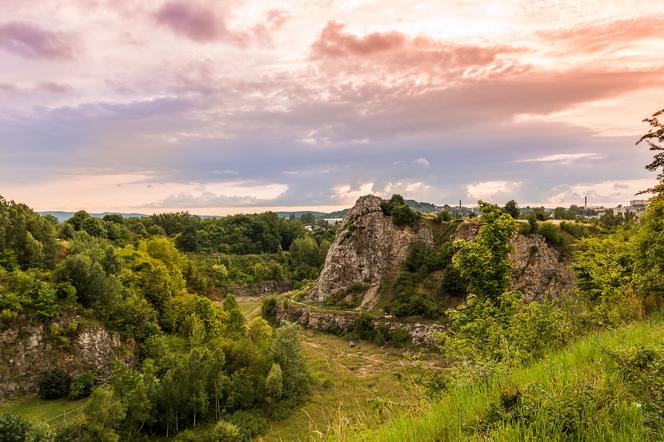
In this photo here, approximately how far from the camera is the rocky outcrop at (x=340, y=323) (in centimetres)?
5272

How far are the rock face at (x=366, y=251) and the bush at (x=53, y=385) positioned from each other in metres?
44.9

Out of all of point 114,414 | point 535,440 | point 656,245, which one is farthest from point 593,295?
point 114,414

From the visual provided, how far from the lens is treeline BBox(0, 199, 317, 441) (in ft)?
93.1

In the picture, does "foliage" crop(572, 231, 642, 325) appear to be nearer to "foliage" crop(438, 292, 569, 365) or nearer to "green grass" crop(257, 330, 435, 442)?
"foliage" crop(438, 292, 569, 365)

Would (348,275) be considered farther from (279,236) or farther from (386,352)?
(279,236)

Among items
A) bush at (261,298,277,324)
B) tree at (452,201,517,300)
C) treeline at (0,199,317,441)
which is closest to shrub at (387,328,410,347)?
treeline at (0,199,317,441)

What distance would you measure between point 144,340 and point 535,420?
44.5 metres

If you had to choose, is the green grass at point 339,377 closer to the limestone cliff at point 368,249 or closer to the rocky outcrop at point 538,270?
the limestone cliff at point 368,249

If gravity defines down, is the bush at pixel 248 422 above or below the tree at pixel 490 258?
below

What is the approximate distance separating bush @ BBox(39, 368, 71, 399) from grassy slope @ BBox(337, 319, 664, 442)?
1443 inches

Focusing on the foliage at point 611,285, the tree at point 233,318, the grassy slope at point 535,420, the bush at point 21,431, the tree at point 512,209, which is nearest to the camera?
the grassy slope at point 535,420

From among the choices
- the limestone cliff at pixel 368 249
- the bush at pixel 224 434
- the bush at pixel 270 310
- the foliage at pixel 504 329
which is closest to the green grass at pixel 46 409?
the bush at pixel 224 434

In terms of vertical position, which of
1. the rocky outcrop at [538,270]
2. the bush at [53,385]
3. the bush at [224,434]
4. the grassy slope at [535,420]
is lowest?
the bush at [224,434]

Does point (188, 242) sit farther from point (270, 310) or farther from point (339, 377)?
point (339, 377)
